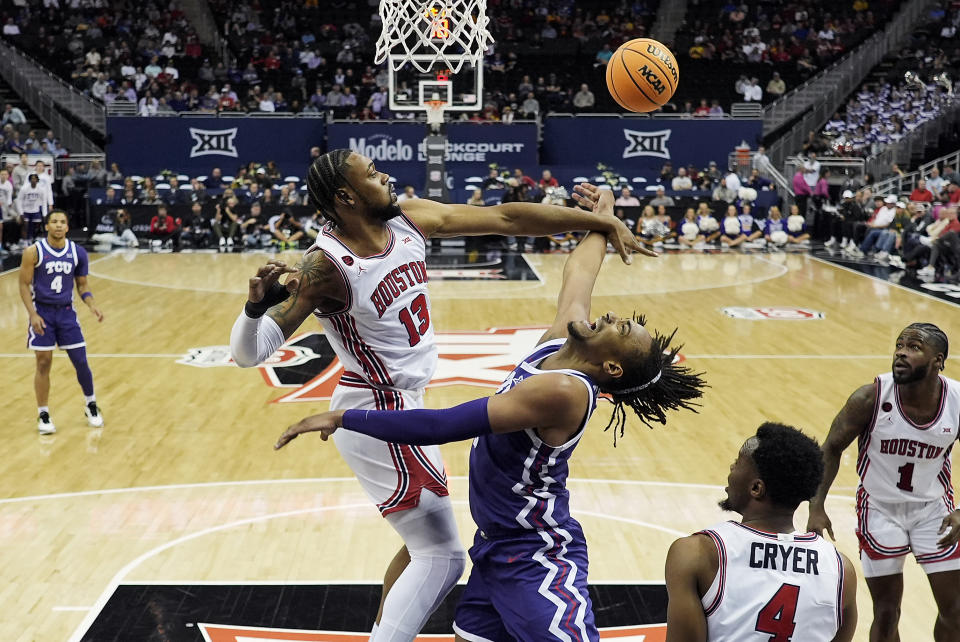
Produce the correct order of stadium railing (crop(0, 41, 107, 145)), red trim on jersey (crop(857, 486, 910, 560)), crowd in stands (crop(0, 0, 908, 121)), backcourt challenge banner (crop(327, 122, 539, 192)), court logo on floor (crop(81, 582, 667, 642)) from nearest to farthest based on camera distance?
red trim on jersey (crop(857, 486, 910, 560)), court logo on floor (crop(81, 582, 667, 642)), backcourt challenge banner (crop(327, 122, 539, 192)), stadium railing (crop(0, 41, 107, 145)), crowd in stands (crop(0, 0, 908, 121))

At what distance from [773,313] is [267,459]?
8.44 m

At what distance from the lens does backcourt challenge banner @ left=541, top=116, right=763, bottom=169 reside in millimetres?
25438

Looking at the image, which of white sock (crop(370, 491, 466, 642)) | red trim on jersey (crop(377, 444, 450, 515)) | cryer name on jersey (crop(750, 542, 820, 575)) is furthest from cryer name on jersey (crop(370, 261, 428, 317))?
cryer name on jersey (crop(750, 542, 820, 575))

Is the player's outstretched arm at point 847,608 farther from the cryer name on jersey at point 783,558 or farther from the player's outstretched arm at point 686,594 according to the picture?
the player's outstretched arm at point 686,594

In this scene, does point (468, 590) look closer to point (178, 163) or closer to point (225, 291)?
point (225, 291)

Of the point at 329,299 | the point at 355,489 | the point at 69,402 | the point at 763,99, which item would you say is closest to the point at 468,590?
the point at 329,299

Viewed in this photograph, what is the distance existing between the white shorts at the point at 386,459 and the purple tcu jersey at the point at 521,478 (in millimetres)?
392

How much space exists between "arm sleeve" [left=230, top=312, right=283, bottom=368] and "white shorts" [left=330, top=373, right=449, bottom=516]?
0.46m

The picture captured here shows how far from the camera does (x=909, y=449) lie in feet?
14.1

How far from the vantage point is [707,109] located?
26688mm

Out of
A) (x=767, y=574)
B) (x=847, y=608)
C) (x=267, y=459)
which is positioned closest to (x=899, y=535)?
(x=847, y=608)

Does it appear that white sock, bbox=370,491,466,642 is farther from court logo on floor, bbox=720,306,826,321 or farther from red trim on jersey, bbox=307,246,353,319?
court logo on floor, bbox=720,306,826,321

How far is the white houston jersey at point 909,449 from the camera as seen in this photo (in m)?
4.28

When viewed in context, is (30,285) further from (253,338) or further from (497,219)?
(253,338)
